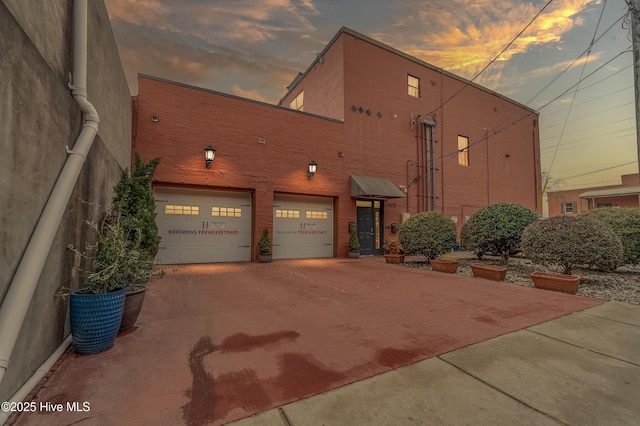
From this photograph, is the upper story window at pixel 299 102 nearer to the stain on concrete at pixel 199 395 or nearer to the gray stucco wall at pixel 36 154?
the gray stucco wall at pixel 36 154

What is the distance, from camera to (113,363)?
260 centimetres

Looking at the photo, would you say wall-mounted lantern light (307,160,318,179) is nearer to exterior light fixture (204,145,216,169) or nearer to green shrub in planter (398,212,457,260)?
exterior light fixture (204,145,216,169)

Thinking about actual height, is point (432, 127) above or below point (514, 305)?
above

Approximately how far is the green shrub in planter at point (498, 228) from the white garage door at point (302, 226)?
5.81 meters

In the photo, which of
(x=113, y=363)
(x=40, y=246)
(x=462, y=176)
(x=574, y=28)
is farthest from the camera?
(x=462, y=176)

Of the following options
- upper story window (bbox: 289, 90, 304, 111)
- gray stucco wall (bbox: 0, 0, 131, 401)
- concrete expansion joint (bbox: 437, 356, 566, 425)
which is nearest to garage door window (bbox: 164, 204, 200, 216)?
gray stucco wall (bbox: 0, 0, 131, 401)

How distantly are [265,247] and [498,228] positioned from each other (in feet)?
28.2

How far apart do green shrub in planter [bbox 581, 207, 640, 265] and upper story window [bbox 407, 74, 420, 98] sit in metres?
10.1

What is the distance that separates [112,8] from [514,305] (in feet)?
34.7

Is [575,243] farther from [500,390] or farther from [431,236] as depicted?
[500,390]

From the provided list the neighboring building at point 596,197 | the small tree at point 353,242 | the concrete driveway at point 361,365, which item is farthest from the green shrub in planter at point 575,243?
the neighboring building at point 596,197

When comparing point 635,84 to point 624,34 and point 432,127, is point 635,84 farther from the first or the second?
point 432,127

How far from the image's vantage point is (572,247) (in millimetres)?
6262

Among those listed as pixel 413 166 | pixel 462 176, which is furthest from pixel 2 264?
pixel 462 176
